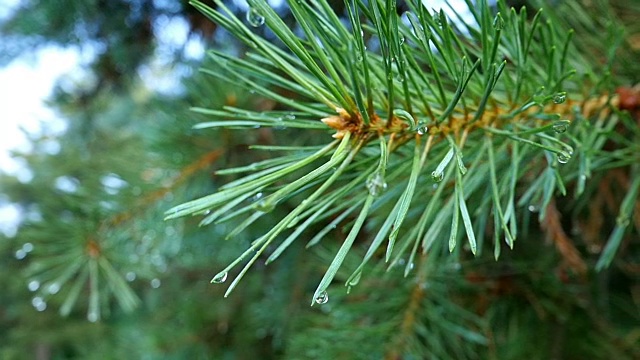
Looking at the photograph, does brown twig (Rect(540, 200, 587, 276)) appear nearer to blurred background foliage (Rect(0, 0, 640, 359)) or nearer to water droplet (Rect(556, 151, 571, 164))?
blurred background foliage (Rect(0, 0, 640, 359))

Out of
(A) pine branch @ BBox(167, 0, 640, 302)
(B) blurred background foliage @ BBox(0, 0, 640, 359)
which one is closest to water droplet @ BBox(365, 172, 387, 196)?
(A) pine branch @ BBox(167, 0, 640, 302)

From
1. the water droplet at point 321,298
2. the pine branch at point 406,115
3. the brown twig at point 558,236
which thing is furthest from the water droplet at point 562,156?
the brown twig at point 558,236

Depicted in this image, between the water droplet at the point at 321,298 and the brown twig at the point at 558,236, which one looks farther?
the brown twig at the point at 558,236

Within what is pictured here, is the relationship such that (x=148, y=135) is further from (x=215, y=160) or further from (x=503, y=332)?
(x=503, y=332)

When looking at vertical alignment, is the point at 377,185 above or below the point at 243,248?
above

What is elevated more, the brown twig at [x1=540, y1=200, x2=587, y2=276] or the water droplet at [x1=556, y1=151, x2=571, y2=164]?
the water droplet at [x1=556, y1=151, x2=571, y2=164]

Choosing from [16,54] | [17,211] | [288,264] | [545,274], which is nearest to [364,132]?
[545,274]

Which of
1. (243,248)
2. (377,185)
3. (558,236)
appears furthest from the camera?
(243,248)

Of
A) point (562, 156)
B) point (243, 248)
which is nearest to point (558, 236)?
point (562, 156)

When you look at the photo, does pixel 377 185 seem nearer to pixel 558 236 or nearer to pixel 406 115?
pixel 406 115

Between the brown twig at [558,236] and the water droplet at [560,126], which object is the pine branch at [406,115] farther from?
the brown twig at [558,236]

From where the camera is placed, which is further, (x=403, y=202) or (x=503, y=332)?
(x=503, y=332)
